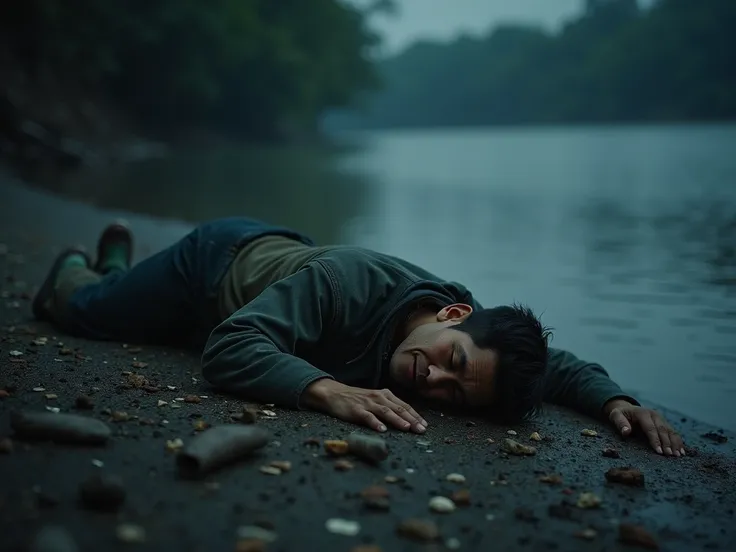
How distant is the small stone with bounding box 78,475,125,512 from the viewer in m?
2.19

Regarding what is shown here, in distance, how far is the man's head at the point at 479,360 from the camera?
10.8 feet

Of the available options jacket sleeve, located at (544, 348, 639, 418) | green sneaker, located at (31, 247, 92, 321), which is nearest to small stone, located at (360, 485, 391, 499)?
jacket sleeve, located at (544, 348, 639, 418)

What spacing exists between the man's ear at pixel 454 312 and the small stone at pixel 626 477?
2.82ft

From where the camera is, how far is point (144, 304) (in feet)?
13.8

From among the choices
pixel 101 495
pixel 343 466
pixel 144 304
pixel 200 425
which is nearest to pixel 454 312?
pixel 343 466

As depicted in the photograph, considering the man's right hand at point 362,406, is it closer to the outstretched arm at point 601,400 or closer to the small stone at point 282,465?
the small stone at point 282,465

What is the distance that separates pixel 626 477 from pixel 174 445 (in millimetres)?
1471

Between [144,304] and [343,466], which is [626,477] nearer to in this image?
[343,466]

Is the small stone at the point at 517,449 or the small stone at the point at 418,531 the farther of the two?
the small stone at the point at 517,449

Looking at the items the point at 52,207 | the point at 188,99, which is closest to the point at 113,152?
the point at 188,99

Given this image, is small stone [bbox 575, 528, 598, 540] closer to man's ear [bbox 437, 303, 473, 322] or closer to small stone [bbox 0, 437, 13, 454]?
man's ear [bbox 437, 303, 473, 322]

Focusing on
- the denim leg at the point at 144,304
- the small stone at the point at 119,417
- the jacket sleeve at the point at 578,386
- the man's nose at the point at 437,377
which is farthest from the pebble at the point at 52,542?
the jacket sleeve at the point at 578,386

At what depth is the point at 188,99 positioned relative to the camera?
37.2 metres

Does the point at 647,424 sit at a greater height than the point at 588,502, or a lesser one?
greater
